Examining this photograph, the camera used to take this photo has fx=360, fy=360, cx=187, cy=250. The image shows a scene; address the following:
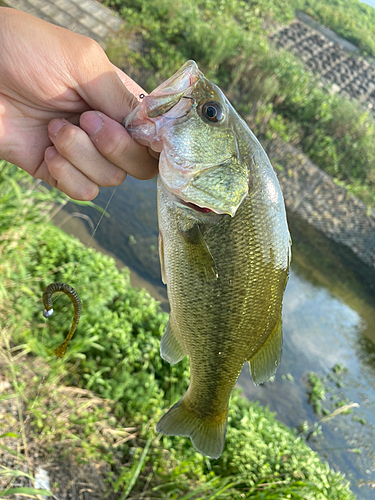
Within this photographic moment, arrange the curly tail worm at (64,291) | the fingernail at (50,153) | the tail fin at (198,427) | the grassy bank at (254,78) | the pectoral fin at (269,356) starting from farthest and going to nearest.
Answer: the grassy bank at (254,78), the fingernail at (50,153), the tail fin at (198,427), the pectoral fin at (269,356), the curly tail worm at (64,291)

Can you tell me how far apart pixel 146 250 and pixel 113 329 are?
123 inches

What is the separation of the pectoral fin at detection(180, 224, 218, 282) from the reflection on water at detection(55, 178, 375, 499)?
4419 millimetres

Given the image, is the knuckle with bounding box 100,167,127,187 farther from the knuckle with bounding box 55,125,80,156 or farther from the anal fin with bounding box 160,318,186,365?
the anal fin with bounding box 160,318,186,365

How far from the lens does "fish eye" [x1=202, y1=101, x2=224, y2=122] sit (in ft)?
4.42

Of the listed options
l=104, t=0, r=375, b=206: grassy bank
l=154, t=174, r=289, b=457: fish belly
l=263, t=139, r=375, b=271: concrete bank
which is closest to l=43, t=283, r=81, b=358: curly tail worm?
l=154, t=174, r=289, b=457: fish belly

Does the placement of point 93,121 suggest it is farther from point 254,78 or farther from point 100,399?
point 254,78

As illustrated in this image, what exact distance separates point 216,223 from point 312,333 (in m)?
7.21

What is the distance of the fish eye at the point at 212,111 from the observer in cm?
135

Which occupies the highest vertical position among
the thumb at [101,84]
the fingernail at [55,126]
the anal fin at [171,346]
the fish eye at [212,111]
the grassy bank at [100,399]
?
the fish eye at [212,111]

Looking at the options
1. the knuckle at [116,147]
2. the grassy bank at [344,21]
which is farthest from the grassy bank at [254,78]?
the knuckle at [116,147]

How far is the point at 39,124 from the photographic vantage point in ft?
6.02

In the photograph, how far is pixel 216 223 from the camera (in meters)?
1.38

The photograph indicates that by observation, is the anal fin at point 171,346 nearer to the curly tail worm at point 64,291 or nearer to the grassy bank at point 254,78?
the curly tail worm at point 64,291

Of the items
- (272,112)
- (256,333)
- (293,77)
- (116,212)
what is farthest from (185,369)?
(293,77)
